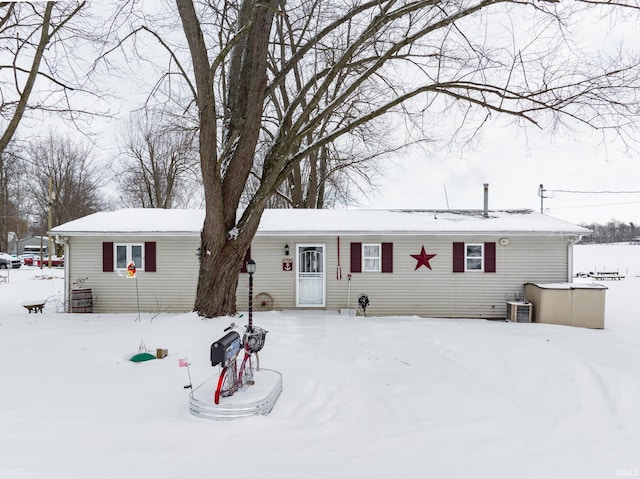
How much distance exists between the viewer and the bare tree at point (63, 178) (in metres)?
33.7

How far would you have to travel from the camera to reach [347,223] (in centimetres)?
1070

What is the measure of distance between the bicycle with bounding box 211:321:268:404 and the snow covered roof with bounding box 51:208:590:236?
19.5 feet

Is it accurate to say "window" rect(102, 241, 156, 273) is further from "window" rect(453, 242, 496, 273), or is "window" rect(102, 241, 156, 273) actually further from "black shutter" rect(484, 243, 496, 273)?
"black shutter" rect(484, 243, 496, 273)

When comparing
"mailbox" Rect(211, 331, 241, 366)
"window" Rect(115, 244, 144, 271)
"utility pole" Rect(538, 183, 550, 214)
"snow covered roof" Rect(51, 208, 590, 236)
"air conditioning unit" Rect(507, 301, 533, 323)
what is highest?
"utility pole" Rect(538, 183, 550, 214)

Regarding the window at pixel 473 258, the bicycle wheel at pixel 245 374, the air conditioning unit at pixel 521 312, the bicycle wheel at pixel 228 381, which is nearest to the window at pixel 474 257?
the window at pixel 473 258

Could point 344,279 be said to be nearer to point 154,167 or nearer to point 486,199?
point 486,199

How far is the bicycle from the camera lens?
359 cm

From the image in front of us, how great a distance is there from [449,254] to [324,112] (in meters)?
5.59

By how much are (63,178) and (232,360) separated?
3868cm

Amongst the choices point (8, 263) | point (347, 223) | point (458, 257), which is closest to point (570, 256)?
point (458, 257)

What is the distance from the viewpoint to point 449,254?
10.5 meters

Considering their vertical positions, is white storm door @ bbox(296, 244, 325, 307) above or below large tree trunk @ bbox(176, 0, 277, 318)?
below

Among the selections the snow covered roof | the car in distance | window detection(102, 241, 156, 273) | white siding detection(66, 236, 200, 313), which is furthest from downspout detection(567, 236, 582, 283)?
the car in distance

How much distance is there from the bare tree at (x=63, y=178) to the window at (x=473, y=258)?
3580 centimetres
